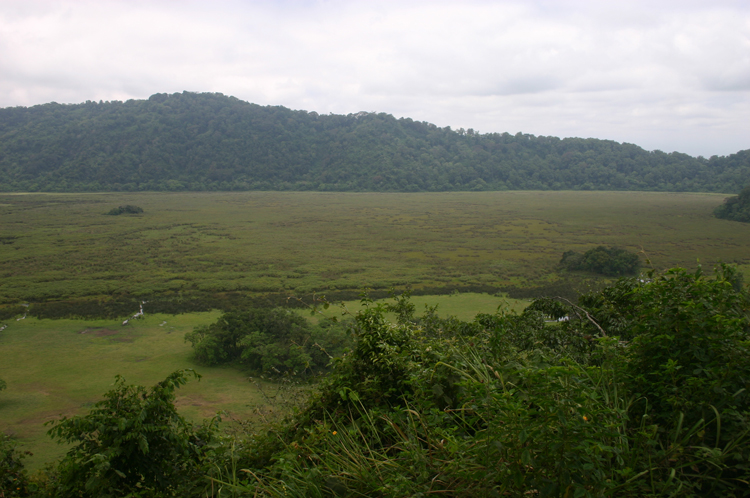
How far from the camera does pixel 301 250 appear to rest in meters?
24.4

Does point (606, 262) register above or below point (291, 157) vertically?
below

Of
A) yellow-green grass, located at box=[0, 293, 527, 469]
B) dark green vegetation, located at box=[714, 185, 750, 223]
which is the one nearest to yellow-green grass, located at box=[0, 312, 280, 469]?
yellow-green grass, located at box=[0, 293, 527, 469]

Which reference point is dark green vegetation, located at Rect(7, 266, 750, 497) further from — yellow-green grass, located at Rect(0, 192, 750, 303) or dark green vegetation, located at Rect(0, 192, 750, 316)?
yellow-green grass, located at Rect(0, 192, 750, 303)

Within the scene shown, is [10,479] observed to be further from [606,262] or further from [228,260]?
[606,262]

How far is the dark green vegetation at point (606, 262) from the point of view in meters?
19.1

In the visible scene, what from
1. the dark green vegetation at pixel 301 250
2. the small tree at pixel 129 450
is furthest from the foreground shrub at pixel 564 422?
the dark green vegetation at pixel 301 250

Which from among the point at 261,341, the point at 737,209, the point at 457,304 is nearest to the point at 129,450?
the point at 261,341

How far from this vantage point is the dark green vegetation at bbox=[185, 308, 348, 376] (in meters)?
9.42

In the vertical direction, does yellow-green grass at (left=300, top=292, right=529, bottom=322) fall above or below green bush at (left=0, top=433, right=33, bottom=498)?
below

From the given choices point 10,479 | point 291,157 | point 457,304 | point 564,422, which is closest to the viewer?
point 564,422

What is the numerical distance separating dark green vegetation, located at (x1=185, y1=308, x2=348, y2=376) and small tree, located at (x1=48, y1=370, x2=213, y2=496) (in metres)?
6.00

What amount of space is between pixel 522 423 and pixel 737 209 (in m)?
44.6

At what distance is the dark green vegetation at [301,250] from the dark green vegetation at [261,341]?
226cm

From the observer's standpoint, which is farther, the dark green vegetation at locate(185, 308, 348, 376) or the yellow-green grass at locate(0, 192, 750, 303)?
the yellow-green grass at locate(0, 192, 750, 303)
